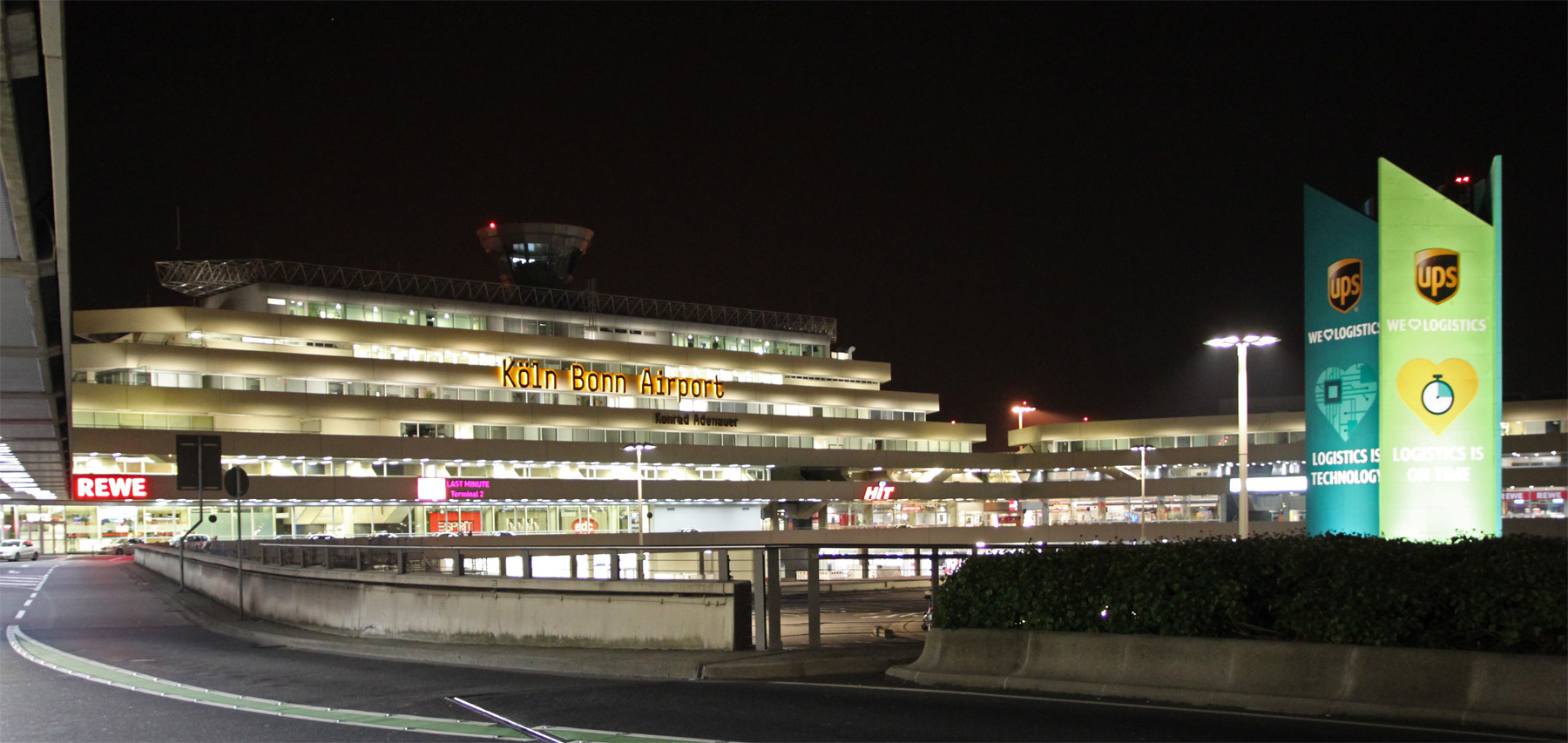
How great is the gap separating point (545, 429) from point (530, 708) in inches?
3318

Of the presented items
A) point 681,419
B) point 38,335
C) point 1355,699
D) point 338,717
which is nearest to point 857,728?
point 1355,699

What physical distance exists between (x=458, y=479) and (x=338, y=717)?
76.4 m

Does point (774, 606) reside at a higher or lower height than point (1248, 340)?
lower

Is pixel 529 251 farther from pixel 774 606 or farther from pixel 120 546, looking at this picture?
pixel 774 606

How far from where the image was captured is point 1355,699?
1148cm

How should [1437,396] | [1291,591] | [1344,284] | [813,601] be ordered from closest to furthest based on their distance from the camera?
[1291,591] → [813,601] → [1437,396] → [1344,284]

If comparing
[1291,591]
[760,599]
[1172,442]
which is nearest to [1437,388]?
[1291,591]

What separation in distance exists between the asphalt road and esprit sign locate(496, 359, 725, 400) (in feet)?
252

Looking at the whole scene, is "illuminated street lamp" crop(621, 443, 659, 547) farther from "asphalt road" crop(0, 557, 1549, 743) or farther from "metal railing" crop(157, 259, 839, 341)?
"asphalt road" crop(0, 557, 1549, 743)

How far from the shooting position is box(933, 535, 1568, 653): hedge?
1103 centimetres

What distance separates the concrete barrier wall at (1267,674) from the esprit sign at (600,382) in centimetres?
8382

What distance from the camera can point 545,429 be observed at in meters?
96.1

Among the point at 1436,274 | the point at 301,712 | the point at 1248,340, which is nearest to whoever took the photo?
the point at 301,712

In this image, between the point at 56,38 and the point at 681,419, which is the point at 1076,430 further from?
the point at 56,38
